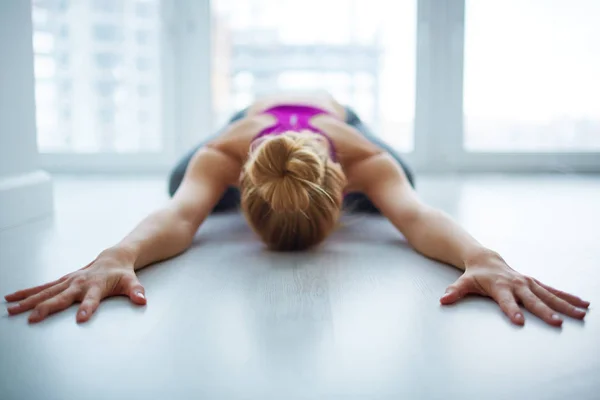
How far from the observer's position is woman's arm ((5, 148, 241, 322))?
85cm

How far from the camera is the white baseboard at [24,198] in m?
1.53

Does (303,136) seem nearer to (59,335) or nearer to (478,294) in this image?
(478,294)

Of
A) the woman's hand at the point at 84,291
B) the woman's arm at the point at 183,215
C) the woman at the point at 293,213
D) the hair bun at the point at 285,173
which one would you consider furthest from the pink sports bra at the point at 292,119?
the woman's hand at the point at 84,291

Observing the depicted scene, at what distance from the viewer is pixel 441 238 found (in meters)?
1.10

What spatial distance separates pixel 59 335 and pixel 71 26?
8.67 feet

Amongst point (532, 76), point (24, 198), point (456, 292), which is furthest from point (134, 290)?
point (532, 76)

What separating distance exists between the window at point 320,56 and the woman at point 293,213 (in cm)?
140

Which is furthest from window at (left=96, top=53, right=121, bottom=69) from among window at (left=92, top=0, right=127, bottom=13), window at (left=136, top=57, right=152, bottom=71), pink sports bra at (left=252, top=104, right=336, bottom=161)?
pink sports bra at (left=252, top=104, right=336, bottom=161)

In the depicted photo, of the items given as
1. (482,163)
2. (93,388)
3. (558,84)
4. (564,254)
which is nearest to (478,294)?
(564,254)

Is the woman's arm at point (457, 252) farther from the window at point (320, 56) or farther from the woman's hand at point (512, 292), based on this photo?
the window at point (320, 56)

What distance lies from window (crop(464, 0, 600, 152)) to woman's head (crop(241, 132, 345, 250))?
2020 mm

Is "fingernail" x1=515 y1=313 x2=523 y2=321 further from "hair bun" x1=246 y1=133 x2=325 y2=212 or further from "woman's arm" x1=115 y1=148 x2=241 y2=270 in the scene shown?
"woman's arm" x1=115 y1=148 x2=241 y2=270

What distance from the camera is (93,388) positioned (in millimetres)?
599

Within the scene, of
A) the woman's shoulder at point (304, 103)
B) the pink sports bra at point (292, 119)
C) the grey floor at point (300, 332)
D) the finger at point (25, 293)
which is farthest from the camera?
the woman's shoulder at point (304, 103)
